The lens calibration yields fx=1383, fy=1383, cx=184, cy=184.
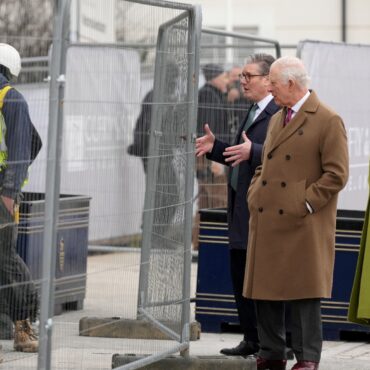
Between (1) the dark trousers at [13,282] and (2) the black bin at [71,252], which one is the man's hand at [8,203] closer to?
(1) the dark trousers at [13,282]

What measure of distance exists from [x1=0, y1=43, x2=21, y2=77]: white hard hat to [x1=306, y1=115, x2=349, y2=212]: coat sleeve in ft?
5.81

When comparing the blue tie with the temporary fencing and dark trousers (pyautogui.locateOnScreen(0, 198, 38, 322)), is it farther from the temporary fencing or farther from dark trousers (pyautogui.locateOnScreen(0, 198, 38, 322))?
dark trousers (pyautogui.locateOnScreen(0, 198, 38, 322))

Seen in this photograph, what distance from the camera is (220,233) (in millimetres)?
10086

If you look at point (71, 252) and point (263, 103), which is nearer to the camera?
point (263, 103)

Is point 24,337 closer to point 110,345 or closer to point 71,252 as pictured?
point 110,345

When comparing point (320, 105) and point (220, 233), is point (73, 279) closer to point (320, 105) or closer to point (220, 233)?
point (220, 233)

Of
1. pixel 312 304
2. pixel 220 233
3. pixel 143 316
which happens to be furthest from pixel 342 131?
pixel 220 233

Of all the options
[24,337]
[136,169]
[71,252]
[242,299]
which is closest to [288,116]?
[136,169]

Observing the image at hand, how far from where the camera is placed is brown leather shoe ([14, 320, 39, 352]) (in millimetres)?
7453

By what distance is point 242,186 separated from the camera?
8.63 metres

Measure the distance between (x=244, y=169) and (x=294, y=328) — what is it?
1109 millimetres

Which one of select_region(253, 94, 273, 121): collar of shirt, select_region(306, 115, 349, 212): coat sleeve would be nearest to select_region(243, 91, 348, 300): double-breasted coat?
select_region(306, 115, 349, 212): coat sleeve

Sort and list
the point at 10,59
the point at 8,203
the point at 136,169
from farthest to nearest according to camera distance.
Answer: the point at 136,169 → the point at 8,203 → the point at 10,59

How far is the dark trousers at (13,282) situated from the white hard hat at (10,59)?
811 millimetres
